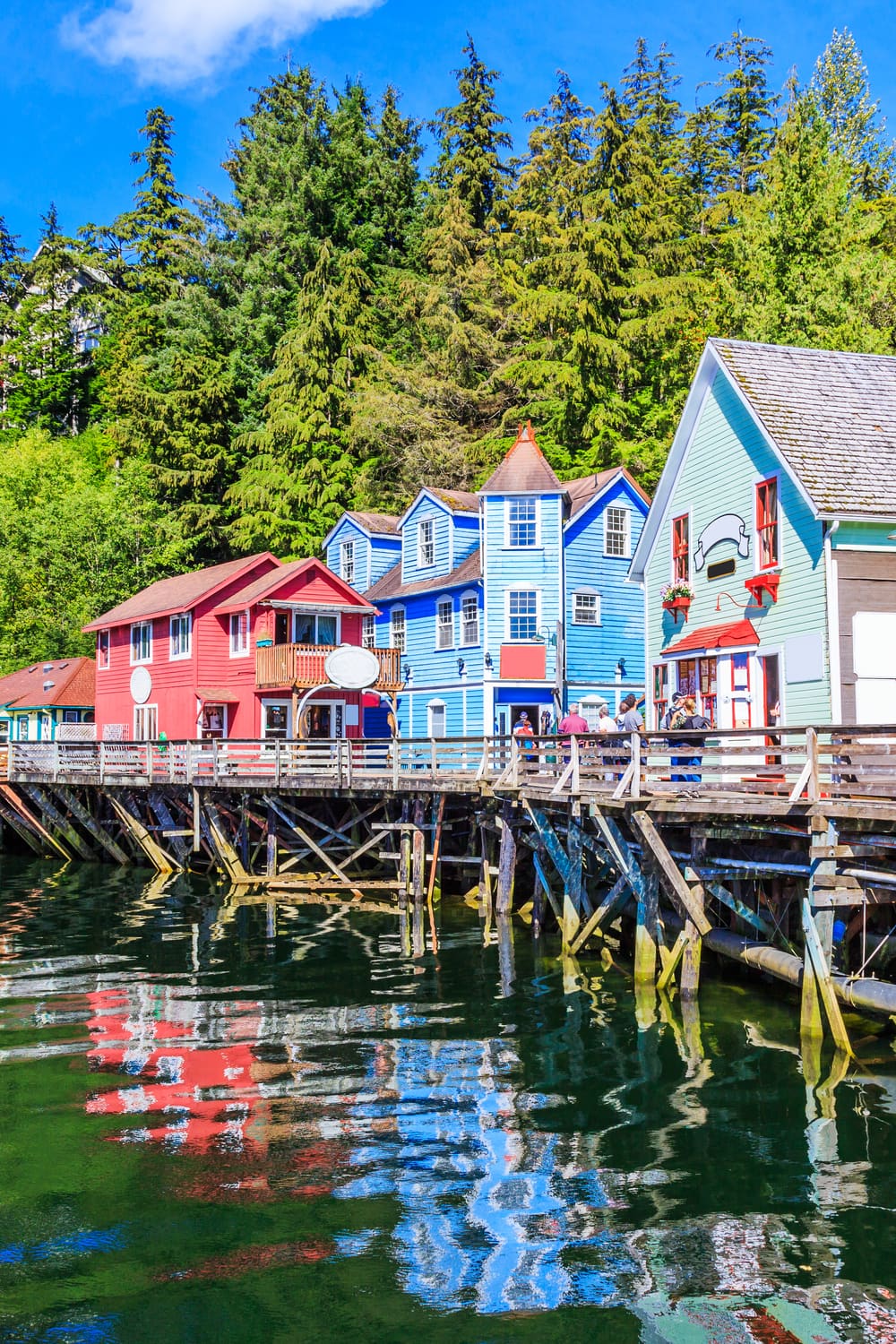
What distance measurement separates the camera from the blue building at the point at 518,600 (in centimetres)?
3634

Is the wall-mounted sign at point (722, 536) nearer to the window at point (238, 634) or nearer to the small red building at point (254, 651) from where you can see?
the small red building at point (254, 651)

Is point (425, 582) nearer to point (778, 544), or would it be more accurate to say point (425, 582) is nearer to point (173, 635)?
point (173, 635)

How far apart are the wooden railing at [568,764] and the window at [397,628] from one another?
7.99 m

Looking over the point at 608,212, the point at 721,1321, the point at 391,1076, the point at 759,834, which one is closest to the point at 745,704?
the point at 759,834

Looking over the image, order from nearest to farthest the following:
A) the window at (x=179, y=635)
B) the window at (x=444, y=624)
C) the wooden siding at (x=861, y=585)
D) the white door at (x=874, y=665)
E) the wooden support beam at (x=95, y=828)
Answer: the white door at (x=874, y=665)
the wooden siding at (x=861, y=585)
the wooden support beam at (x=95, y=828)
the window at (x=179, y=635)
the window at (x=444, y=624)

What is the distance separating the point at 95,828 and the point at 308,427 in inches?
1006

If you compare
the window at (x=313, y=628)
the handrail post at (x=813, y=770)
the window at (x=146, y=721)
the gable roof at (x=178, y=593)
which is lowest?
the handrail post at (x=813, y=770)

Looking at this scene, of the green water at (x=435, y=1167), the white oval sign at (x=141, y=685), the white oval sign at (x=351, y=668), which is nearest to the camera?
the green water at (x=435, y=1167)

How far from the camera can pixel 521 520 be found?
121ft

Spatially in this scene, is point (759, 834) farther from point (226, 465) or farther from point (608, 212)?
point (226, 465)

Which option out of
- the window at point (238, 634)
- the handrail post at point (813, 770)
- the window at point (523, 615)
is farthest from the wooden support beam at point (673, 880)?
the window at point (238, 634)

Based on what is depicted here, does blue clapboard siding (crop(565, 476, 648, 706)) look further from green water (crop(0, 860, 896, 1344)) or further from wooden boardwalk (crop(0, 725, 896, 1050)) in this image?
green water (crop(0, 860, 896, 1344))

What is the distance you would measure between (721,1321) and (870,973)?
7638 mm

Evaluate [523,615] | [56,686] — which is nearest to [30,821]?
[56,686]
